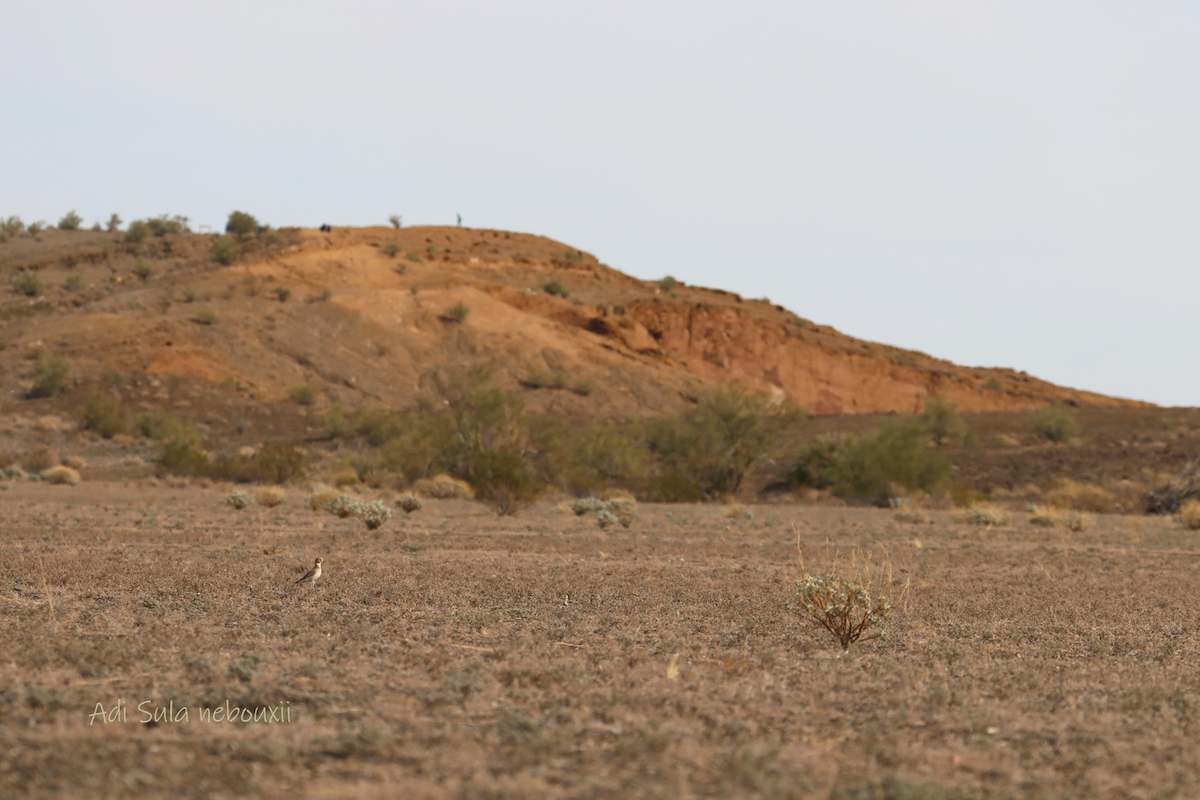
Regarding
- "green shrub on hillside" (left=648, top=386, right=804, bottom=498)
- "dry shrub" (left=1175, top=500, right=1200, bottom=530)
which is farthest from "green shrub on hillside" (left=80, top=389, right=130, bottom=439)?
"dry shrub" (left=1175, top=500, right=1200, bottom=530)

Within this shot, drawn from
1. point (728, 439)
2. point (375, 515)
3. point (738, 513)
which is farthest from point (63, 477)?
point (728, 439)

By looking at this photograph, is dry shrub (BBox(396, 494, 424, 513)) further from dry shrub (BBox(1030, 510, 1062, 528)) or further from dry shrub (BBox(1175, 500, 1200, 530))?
dry shrub (BBox(1175, 500, 1200, 530))

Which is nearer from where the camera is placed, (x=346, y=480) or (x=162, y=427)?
(x=346, y=480)

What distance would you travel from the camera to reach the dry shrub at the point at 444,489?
26.2m

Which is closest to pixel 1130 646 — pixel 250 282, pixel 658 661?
pixel 658 661

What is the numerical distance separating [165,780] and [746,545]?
1324 centimetres

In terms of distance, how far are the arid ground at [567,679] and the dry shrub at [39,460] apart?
23136mm

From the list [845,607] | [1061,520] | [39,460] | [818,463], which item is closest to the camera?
[845,607]

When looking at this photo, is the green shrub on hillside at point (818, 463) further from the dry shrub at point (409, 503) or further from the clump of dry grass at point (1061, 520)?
the dry shrub at point (409, 503)

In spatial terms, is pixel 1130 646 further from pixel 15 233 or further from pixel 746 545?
pixel 15 233

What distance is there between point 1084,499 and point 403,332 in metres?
38.7

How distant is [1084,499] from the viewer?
31.4 metres

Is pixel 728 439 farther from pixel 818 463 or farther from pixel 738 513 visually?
pixel 738 513

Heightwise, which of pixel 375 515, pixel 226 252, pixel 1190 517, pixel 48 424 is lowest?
pixel 375 515
